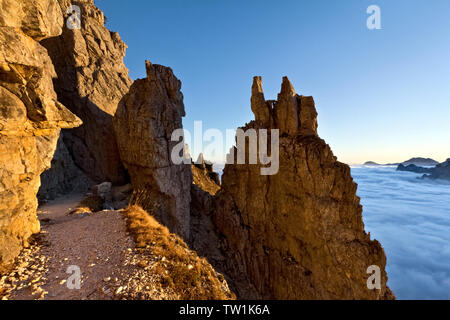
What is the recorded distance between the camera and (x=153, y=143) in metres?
19.2

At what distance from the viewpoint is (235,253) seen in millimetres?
23422

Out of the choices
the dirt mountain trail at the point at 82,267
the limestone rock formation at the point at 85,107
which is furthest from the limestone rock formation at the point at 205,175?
the dirt mountain trail at the point at 82,267

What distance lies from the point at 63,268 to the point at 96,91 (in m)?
26.3

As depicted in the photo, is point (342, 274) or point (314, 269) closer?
point (342, 274)

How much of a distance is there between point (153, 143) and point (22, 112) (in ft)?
41.2

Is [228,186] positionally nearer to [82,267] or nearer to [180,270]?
[180,270]

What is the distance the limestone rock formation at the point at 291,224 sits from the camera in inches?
733

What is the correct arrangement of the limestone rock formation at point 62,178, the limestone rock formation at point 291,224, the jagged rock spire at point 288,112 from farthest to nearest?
1. the jagged rock spire at point 288,112
2. the limestone rock formation at point 291,224
3. the limestone rock formation at point 62,178

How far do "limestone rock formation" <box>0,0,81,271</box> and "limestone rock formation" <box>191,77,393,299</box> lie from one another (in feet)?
60.9

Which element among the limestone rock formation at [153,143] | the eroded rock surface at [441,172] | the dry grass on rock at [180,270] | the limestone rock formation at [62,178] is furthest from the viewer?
the eroded rock surface at [441,172]

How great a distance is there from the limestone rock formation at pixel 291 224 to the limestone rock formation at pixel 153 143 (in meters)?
5.99

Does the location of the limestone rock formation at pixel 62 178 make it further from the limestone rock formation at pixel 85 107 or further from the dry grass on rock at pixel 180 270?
the dry grass on rock at pixel 180 270
